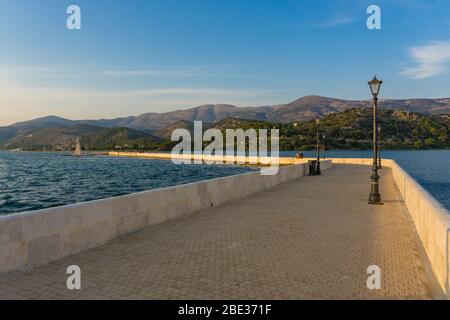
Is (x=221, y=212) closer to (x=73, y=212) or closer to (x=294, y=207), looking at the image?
(x=294, y=207)

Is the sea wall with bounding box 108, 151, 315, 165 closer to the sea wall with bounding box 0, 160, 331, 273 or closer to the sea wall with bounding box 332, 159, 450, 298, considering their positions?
the sea wall with bounding box 0, 160, 331, 273

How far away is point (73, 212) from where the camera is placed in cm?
768

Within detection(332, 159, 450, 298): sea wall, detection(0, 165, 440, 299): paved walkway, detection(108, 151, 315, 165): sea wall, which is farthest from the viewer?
detection(108, 151, 315, 165): sea wall

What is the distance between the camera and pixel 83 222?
788 cm

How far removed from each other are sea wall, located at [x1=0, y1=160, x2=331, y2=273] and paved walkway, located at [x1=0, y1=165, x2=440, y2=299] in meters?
0.25

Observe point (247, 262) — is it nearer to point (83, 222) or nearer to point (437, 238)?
point (437, 238)

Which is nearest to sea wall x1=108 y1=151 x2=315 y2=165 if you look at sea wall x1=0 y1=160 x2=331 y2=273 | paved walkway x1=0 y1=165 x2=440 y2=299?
sea wall x1=0 y1=160 x2=331 y2=273

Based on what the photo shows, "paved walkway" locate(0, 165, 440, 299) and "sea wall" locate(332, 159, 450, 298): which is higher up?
"sea wall" locate(332, 159, 450, 298)

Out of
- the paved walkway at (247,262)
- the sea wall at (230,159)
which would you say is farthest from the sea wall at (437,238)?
the sea wall at (230,159)

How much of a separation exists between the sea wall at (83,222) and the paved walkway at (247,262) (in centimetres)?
25

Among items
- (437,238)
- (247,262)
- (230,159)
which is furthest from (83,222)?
(230,159)

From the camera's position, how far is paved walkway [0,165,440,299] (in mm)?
5602

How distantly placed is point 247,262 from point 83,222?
3255 mm

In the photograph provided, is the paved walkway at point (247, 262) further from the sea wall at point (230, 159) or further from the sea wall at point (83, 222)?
the sea wall at point (230, 159)
